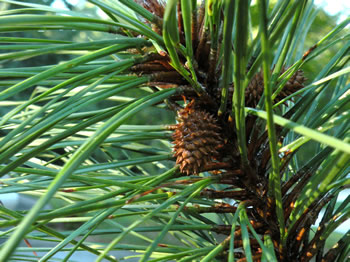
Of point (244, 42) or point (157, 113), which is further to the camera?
point (157, 113)

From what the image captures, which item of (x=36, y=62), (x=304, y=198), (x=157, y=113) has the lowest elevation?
(x=304, y=198)

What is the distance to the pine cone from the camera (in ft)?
0.69

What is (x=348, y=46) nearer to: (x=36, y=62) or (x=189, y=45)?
(x=189, y=45)

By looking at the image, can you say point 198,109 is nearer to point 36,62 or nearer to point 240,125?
point 240,125

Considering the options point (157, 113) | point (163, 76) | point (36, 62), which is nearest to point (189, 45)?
point (163, 76)

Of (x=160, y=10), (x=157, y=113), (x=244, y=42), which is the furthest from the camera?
(x=157, y=113)

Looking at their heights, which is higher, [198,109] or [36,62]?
[36,62]

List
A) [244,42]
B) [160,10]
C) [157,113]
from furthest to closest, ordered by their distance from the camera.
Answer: [157,113]
[160,10]
[244,42]

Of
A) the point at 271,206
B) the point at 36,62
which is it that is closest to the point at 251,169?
the point at 271,206

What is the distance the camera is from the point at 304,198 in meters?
0.20

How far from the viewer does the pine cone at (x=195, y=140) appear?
8.3 inches

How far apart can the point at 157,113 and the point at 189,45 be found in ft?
2.21

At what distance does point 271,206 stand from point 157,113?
0.65 m

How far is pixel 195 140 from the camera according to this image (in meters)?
0.21
